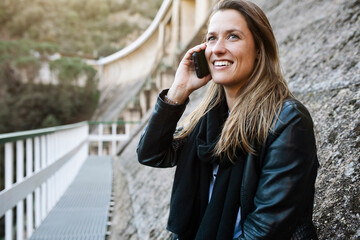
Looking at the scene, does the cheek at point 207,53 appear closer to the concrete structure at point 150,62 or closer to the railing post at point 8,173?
the railing post at point 8,173

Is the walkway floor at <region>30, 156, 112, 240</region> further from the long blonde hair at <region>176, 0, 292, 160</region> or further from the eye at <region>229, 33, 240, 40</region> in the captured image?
the eye at <region>229, 33, 240, 40</region>

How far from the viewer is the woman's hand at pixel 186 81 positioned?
4.25ft

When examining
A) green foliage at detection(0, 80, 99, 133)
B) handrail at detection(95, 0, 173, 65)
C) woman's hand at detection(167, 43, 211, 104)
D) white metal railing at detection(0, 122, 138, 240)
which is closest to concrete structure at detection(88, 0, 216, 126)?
handrail at detection(95, 0, 173, 65)

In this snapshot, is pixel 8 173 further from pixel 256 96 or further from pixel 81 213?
pixel 256 96

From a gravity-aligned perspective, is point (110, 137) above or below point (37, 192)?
below

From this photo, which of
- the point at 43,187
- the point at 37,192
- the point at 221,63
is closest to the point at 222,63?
the point at 221,63

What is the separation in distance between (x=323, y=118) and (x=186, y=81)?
3.38 ft

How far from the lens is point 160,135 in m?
1.26

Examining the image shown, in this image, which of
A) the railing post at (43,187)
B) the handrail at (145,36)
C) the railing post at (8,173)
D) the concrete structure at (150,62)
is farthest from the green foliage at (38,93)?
the railing post at (8,173)

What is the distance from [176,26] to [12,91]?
63.2 feet

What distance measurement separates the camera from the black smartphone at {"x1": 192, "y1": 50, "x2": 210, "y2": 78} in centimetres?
130

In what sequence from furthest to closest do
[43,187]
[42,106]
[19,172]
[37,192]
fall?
[42,106] < [43,187] < [37,192] < [19,172]

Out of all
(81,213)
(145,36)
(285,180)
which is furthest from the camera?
(145,36)

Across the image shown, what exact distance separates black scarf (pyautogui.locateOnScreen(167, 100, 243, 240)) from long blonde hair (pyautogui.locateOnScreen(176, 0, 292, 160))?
Result: 61mm
